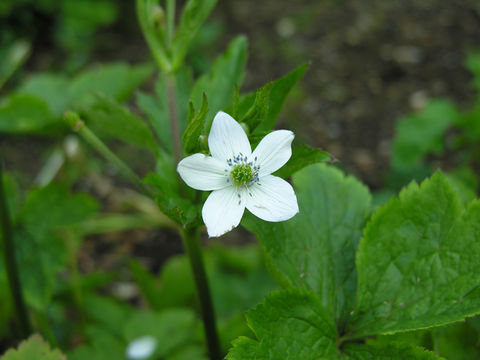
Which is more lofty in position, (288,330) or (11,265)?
(11,265)

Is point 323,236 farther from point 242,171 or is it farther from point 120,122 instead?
point 120,122

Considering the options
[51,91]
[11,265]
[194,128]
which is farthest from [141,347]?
[51,91]

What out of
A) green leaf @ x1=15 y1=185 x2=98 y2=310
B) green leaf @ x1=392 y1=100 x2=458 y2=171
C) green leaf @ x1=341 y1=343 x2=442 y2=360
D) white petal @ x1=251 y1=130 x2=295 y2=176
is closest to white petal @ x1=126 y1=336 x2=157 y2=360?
green leaf @ x1=15 y1=185 x2=98 y2=310

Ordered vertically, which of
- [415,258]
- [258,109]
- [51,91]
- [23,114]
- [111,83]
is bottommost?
[415,258]

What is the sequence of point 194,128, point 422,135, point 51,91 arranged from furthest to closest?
point 422,135
point 51,91
point 194,128

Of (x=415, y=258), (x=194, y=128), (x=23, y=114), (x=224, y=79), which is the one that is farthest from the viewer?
(x=23, y=114)

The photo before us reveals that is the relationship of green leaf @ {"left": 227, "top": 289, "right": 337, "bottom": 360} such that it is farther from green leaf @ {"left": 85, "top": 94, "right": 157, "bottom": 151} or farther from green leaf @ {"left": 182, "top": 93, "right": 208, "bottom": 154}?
green leaf @ {"left": 85, "top": 94, "right": 157, "bottom": 151}

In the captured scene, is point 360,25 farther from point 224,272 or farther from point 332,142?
point 224,272

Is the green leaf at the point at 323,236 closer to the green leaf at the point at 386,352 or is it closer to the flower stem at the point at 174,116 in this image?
the green leaf at the point at 386,352
